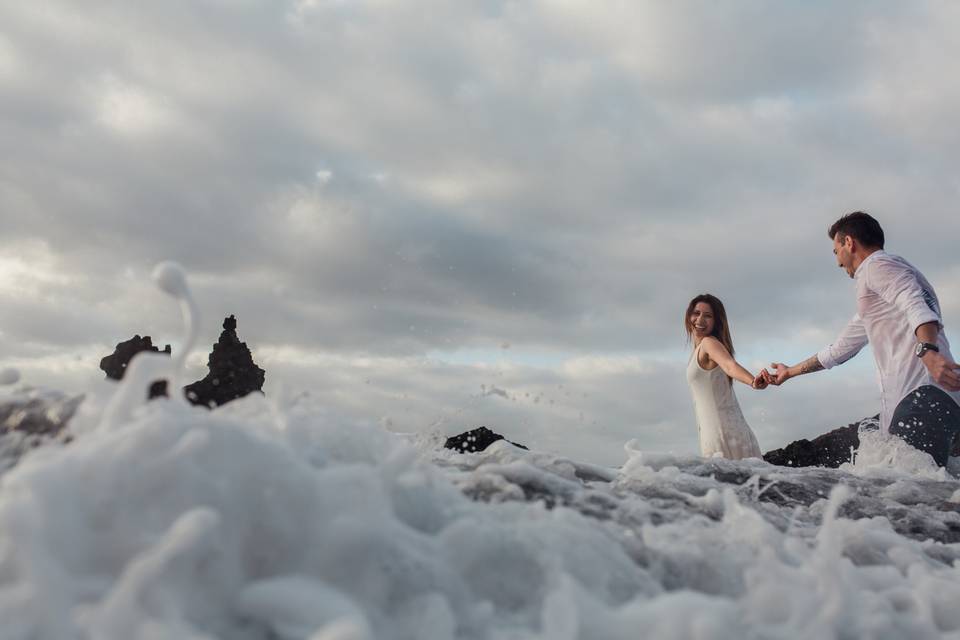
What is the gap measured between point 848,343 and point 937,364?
68.0 inches

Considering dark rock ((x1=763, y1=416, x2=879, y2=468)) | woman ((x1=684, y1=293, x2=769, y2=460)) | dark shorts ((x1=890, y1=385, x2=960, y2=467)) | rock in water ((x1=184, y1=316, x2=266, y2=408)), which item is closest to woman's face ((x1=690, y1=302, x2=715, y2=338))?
woman ((x1=684, y1=293, x2=769, y2=460))

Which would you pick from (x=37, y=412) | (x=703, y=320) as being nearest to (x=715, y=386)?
(x=703, y=320)

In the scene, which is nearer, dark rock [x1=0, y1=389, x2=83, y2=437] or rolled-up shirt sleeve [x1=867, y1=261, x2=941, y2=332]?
dark rock [x1=0, y1=389, x2=83, y2=437]

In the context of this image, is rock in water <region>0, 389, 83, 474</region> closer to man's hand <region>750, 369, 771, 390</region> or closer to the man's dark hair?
the man's dark hair

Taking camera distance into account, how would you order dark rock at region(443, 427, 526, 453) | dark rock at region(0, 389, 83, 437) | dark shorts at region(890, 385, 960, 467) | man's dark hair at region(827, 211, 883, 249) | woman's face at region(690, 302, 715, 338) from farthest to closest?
1. dark rock at region(443, 427, 526, 453)
2. woman's face at region(690, 302, 715, 338)
3. man's dark hair at region(827, 211, 883, 249)
4. dark shorts at region(890, 385, 960, 467)
5. dark rock at region(0, 389, 83, 437)

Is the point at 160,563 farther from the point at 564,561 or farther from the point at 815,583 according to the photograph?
the point at 815,583

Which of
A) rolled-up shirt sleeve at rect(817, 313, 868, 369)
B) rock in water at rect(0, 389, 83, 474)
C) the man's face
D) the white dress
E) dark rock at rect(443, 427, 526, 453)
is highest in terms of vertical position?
the man's face

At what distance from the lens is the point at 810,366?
9477mm

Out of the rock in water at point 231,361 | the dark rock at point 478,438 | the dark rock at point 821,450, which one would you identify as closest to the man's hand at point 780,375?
the dark rock at point 478,438

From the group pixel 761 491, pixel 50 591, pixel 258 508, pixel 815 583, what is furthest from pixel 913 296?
pixel 50 591

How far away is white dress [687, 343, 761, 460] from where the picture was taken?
30.9 feet

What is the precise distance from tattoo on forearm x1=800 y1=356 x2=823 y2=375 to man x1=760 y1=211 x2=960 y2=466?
96cm

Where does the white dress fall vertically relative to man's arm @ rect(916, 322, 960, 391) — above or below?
below

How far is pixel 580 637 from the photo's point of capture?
2258 millimetres
